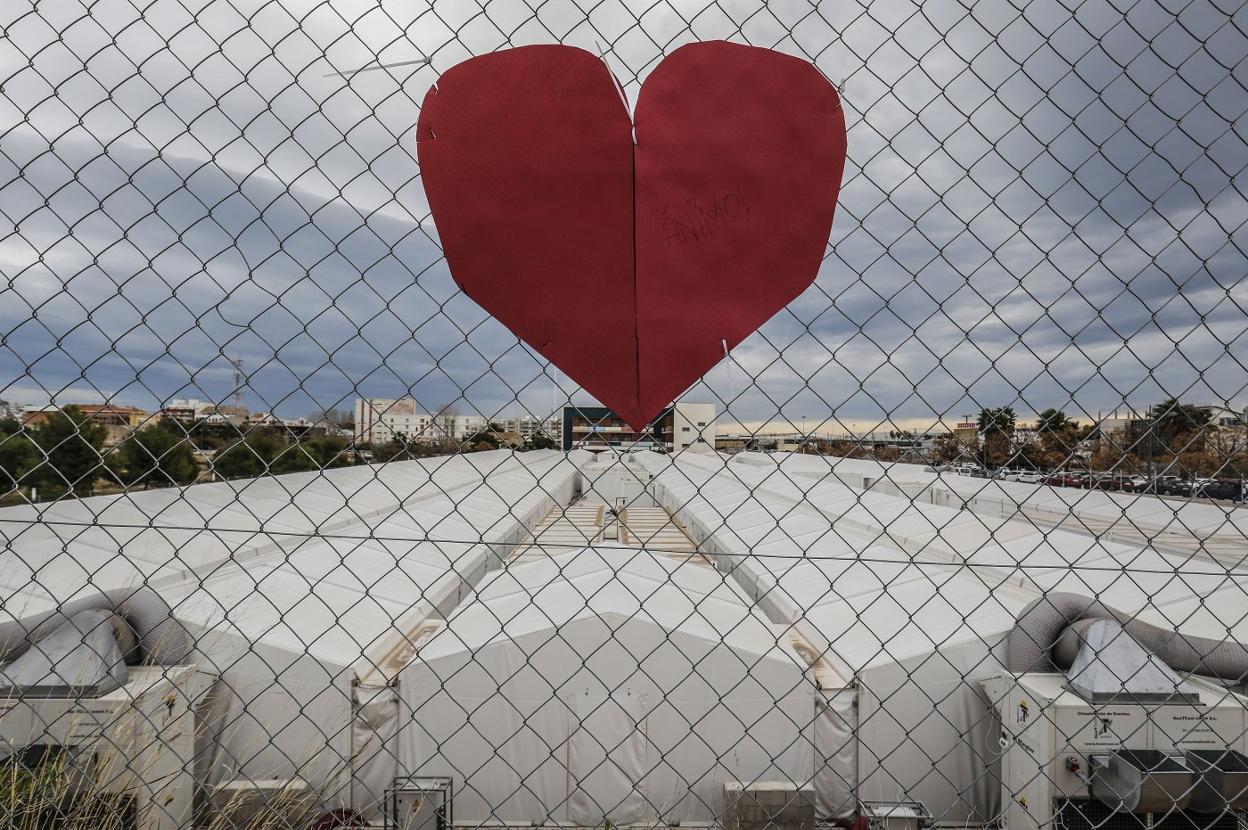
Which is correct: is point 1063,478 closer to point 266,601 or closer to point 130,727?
point 130,727

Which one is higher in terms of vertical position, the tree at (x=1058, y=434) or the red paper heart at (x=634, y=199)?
the red paper heart at (x=634, y=199)

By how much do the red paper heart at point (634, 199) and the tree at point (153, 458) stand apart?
0.85 metres

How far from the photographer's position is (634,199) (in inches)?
58.4

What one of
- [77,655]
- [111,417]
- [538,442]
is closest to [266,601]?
[77,655]


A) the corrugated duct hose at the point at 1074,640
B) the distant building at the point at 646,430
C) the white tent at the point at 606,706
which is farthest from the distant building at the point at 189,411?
the corrugated duct hose at the point at 1074,640

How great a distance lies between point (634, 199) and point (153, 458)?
1.29m

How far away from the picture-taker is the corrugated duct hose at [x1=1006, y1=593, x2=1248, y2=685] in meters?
5.59

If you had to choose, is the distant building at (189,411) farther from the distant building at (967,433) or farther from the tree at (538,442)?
the distant building at (967,433)

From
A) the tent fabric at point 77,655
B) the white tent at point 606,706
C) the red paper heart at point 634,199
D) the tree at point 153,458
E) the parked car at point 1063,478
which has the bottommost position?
the white tent at point 606,706

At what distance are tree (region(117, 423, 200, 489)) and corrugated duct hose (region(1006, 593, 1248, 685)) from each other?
634cm

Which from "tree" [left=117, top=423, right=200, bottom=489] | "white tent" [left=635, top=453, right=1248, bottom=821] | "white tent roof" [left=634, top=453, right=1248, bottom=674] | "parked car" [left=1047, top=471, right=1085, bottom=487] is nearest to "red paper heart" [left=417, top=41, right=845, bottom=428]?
"tree" [left=117, top=423, right=200, bottom=489]

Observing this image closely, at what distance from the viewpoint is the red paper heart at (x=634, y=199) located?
1472 millimetres

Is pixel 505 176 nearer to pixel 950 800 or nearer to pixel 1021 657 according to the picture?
pixel 1021 657

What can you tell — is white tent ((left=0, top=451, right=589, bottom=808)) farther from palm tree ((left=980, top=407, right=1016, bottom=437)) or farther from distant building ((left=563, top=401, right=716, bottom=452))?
palm tree ((left=980, top=407, right=1016, bottom=437))
